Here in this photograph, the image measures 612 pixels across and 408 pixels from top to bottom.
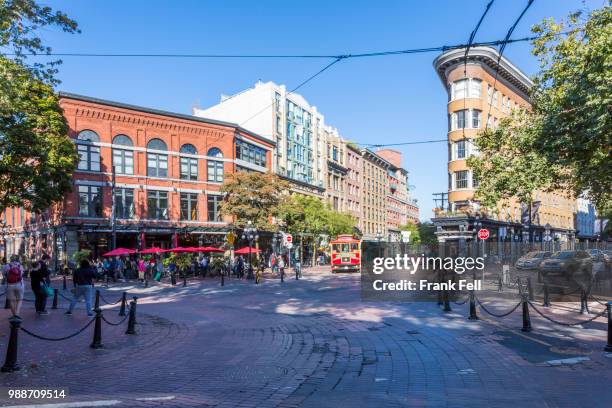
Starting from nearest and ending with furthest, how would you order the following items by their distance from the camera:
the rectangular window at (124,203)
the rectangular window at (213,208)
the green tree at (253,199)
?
the rectangular window at (124,203)
the green tree at (253,199)
the rectangular window at (213,208)

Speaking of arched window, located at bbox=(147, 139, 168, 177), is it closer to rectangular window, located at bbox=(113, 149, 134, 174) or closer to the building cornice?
rectangular window, located at bbox=(113, 149, 134, 174)

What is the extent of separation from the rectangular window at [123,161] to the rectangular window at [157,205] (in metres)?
2.60

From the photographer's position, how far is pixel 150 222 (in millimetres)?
40938

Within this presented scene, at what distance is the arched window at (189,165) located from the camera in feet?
143

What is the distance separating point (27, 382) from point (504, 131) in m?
20.4

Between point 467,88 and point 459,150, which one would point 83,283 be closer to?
point 459,150

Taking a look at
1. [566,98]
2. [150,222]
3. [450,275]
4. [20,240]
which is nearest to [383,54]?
[566,98]

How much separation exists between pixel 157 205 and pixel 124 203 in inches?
114

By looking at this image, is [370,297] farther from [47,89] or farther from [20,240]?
[20,240]

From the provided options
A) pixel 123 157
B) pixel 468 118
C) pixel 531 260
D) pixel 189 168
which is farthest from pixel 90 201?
pixel 468 118

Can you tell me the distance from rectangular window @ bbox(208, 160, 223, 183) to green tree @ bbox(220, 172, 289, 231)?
4.35 meters

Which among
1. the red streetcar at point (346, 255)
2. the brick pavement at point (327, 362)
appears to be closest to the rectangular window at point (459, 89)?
the red streetcar at point (346, 255)

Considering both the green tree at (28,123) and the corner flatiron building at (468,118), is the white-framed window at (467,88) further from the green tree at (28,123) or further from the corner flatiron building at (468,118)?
the green tree at (28,123)

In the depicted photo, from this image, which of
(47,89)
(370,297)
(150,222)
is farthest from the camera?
(150,222)
